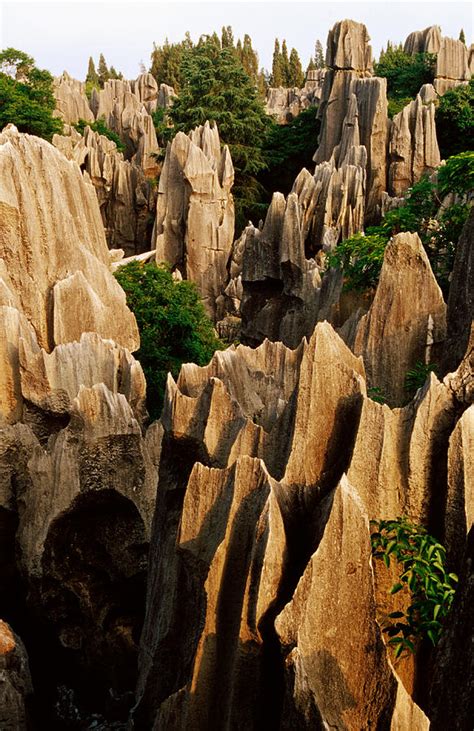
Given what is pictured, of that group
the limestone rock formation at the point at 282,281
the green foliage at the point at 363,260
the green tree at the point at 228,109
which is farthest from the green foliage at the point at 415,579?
the green tree at the point at 228,109

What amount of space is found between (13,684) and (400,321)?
6203 millimetres

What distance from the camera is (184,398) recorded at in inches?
277

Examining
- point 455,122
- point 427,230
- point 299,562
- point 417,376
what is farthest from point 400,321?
point 455,122

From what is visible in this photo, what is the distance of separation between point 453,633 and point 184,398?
173 inches

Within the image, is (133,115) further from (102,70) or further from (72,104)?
(102,70)

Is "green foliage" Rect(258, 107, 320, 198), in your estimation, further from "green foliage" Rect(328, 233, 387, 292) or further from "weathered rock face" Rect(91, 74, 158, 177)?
"green foliage" Rect(328, 233, 387, 292)

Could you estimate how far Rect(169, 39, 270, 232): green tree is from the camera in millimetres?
33594

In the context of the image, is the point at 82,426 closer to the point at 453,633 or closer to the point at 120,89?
the point at 453,633

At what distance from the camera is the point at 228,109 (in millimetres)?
34375

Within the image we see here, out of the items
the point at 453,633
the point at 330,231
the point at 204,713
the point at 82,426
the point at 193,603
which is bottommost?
the point at 204,713

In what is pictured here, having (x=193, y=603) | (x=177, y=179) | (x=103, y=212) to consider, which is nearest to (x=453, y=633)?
(x=193, y=603)

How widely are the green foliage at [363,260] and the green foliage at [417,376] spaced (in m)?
2.72

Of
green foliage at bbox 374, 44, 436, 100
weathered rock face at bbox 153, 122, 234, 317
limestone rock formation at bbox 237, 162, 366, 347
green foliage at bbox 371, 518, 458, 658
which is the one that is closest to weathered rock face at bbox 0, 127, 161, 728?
green foliage at bbox 371, 518, 458, 658

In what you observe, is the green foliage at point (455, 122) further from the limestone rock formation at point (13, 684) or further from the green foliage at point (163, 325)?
the limestone rock formation at point (13, 684)
